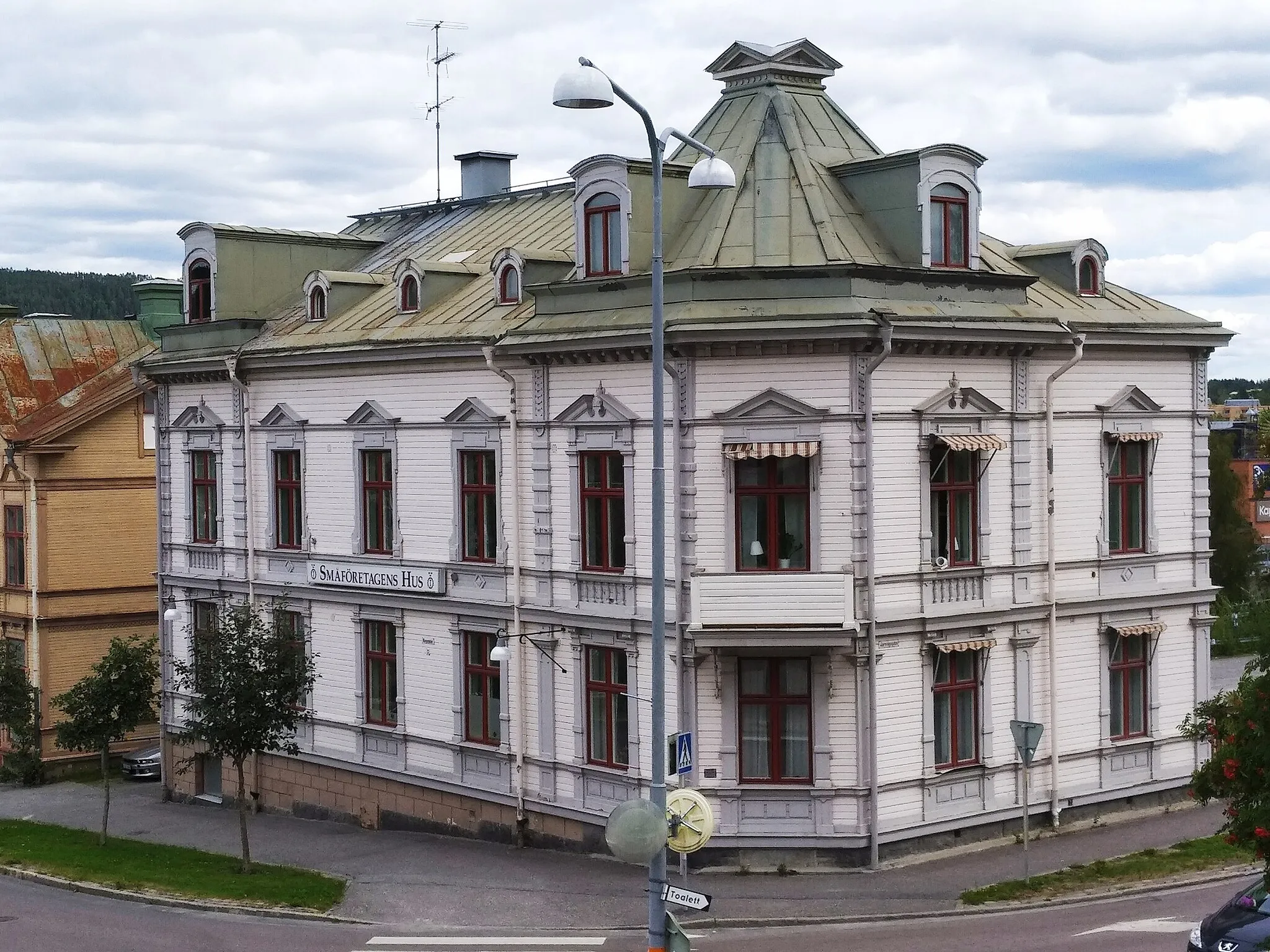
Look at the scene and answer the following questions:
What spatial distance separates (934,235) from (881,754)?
8203mm

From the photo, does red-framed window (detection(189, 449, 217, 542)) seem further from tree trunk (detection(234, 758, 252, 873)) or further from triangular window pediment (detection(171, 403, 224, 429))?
tree trunk (detection(234, 758, 252, 873))

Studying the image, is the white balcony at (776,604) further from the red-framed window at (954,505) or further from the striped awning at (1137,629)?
the striped awning at (1137,629)

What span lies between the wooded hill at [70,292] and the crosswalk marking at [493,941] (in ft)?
312

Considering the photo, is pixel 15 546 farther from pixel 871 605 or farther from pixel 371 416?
pixel 871 605

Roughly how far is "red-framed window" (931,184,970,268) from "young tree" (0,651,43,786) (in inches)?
1025

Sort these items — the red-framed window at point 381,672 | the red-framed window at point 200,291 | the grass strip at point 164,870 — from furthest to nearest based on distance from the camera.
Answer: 1. the red-framed window at point 200,291
2. the red-framed window at point 381,672
3. the grass strip at point 164,870

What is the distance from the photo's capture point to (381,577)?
30.8m

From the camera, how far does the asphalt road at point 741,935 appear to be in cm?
2127

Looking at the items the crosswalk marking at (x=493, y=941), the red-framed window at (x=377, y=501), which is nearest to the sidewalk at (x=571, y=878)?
the crosswalk marking at (x=493, y=941)

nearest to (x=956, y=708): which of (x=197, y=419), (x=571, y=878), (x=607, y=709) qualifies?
(x=607, y=709)

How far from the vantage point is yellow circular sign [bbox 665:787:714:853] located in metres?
17.7

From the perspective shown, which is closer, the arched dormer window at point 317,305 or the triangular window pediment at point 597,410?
the triangular window pediment at point 597,410

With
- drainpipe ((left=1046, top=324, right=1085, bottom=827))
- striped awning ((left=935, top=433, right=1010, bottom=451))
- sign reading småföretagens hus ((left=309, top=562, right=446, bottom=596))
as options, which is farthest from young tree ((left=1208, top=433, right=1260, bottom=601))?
sign reading småföretagens hus ((left=309, top=562, right=446, bottom=596))

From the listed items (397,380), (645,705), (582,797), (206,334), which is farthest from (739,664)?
(206,334)
